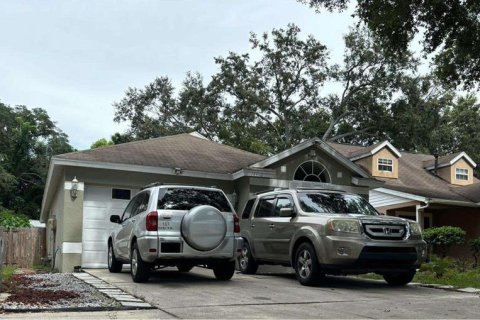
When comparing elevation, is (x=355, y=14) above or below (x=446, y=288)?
above

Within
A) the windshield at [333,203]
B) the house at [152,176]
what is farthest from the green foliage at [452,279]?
the house at [152,176]

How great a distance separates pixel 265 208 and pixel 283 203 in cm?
79

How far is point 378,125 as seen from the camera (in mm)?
39344

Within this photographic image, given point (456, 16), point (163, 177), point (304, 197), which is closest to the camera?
point (304, 197)

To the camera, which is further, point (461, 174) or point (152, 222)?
point (461, 174)

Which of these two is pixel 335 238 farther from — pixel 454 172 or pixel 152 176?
pixel 454 172

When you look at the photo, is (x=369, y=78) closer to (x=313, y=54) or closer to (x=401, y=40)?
(x=313, y=54)

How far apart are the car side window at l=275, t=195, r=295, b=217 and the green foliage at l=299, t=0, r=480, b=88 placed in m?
5.25

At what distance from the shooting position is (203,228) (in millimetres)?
9727

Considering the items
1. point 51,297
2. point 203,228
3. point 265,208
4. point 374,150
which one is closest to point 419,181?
point 374,150

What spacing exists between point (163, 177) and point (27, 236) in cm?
780

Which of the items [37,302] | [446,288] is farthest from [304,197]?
[37,302]

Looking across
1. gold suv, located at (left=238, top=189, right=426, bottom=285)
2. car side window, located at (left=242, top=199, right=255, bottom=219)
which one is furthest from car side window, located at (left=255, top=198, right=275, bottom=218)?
car side window, located at (left=242, top=199, right=255, bottom=219)

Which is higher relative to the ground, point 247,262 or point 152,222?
point 152,222
